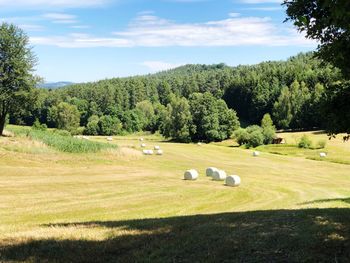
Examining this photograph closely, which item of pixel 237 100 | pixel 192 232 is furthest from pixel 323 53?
pixel 237 100

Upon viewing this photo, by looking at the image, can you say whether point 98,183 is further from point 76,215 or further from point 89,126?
point 89,126

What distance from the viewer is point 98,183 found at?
31.5 m

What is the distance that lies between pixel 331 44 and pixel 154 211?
13.2 meters

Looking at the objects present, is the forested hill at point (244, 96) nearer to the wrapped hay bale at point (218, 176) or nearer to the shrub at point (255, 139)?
the shrub at point (255, 139)

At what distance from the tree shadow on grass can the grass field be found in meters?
0.02

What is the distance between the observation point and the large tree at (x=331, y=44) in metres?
10.4

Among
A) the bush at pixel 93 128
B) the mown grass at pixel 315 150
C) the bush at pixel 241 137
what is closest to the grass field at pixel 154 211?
the mown grass at pixel 315 150

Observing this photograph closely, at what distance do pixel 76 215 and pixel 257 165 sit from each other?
3703 cm

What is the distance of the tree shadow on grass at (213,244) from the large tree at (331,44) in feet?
9.71

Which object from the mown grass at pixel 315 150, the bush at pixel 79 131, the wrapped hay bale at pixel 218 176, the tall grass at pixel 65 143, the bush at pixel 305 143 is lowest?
the bush at pixel 79 131

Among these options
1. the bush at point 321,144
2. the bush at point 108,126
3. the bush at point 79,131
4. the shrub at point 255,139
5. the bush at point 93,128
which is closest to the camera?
the bush at point 321,144

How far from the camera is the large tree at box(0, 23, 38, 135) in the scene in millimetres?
46812

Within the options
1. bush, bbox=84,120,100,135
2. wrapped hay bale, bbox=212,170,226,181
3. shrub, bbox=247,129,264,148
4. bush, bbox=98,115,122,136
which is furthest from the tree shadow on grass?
bush, bbox=84,120,100,135

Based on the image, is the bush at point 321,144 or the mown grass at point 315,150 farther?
the bush at point 321,144
